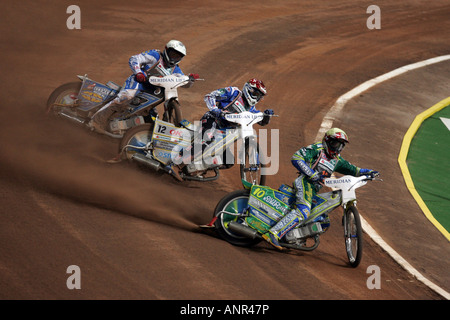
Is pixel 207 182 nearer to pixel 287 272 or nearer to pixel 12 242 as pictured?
pixel 287 272

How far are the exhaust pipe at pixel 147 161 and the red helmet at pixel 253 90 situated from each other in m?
2.22

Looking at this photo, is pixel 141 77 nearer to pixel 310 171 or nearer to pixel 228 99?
pixel 228 99

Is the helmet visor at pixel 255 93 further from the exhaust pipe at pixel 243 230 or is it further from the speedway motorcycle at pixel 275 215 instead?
the exhaust pipe at pixel 243 230

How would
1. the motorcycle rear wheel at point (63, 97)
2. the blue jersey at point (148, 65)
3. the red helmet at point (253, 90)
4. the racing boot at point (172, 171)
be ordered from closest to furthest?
1. the red helmet at point (253, 90)
2. the racing boot at point (172, 171)
3. the blue jersey at point (148, 65)
4. the motorcycle rear wheel at point (63, 97)

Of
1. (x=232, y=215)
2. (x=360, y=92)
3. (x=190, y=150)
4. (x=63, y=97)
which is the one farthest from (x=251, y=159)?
(x=360, y=92)

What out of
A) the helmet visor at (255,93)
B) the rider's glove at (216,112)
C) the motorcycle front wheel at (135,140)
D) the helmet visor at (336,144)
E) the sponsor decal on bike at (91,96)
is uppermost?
the helmet visor at (255,93)

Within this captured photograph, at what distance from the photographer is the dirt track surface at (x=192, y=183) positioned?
30.3 ft

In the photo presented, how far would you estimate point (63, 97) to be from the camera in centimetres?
1387

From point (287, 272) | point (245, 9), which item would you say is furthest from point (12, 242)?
point (245, 9)

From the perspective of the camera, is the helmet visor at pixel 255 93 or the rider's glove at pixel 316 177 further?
the helmet visor at pixel 255 93

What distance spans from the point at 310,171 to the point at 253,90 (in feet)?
8.00

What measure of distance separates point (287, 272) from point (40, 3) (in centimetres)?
1592

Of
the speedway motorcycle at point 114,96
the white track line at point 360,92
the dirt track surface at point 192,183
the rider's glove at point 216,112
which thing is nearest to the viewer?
the dirt track surface at point 192,183

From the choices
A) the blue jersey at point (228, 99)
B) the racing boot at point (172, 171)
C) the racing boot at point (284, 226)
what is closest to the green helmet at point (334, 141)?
the racing boot at point (284, 226)
